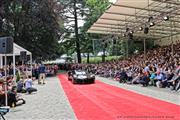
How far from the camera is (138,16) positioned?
3428cm

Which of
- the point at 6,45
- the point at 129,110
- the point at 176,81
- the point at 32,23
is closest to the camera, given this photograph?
the point at 129,110

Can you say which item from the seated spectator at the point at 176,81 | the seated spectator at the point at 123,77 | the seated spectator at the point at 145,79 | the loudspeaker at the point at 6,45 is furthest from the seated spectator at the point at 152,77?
the loudspeaker at the point at 6,45

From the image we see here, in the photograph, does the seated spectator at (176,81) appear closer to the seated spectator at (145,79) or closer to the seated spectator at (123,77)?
the seated spectator at (145,79)

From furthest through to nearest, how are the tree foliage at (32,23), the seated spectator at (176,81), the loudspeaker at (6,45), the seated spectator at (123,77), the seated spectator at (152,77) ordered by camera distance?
the tree foliage at (32,23) < the seated spectator at (123,77) < the seated spectator at (152,77) < the seated spectator at (176,81) < the loudspeaker at (6,45)

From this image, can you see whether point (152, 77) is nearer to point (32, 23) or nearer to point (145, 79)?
point (145, 79)

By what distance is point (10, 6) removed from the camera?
53.9 m

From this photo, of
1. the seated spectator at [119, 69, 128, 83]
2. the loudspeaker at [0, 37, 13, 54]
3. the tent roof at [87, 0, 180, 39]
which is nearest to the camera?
the loudspeaker at [0, 37, 13, 54]

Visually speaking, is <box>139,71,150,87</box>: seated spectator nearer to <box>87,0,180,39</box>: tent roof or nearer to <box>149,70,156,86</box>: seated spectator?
<box>149,70,156,86</box>: seated spectator

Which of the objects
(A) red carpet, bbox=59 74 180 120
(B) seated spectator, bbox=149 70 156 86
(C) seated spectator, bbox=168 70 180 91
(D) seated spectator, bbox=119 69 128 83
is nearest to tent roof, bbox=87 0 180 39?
(B) seated spectator, bbox=149 70 156 86

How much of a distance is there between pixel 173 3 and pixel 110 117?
47.8ft

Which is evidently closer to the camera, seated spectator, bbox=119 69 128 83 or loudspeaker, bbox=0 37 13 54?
loudspeaker, bbox=0 37 13 54

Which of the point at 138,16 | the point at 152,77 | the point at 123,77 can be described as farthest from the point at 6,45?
the point at 138,16

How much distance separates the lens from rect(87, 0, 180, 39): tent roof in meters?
28.7

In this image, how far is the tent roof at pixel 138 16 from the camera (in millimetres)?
28688
